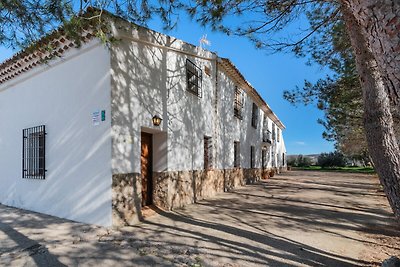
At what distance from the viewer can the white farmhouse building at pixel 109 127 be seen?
6445mm

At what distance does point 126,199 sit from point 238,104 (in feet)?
33.2

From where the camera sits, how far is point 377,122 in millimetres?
4465

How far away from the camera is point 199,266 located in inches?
175

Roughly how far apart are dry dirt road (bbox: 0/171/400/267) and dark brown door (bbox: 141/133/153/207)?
0.71 meters

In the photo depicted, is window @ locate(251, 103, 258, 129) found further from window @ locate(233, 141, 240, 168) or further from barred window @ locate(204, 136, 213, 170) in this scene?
barred window @ locate(204, 136, 213, 170)

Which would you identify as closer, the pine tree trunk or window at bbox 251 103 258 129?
the pine tree trunk

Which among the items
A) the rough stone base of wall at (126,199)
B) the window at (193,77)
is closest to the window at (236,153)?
the window at (193,77)

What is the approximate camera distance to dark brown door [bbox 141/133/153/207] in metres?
8.08

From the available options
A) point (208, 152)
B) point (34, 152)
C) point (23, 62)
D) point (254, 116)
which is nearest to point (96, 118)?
point (34, 152)

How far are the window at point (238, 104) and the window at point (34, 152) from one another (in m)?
9.25

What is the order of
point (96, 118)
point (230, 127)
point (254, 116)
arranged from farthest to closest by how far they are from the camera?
point (254, 116)
point (230, 127)
point (96, 118)

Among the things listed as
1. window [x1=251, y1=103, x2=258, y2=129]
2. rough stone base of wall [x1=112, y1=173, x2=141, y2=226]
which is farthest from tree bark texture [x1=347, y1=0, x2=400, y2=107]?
window [x1=251, y1=103, x2=258, y2=129]

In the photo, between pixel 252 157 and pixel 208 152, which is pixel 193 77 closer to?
pixel 208 152

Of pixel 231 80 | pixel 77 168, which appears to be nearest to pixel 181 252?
pixel 77 168
